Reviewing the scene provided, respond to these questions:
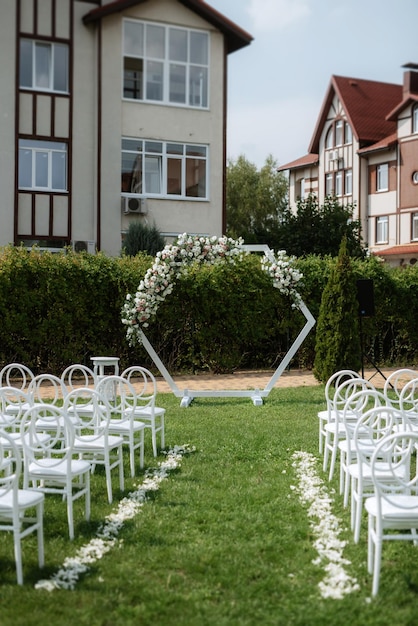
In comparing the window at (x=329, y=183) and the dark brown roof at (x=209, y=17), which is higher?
the dark brown roof at (x=209, y=17)

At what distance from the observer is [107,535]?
19.7ft

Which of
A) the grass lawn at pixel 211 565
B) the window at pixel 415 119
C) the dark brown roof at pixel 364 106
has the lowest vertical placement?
the grass lawn at pixel 211 565

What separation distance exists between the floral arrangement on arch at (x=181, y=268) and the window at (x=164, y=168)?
11330 millimetres

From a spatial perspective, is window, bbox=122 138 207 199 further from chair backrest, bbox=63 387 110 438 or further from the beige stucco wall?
chair backrest, bbox=63 387 110 438

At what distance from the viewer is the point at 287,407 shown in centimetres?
1281

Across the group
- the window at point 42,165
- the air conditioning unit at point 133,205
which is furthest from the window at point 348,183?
the window at point 42,165

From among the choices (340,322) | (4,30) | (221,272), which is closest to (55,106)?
(4,30)

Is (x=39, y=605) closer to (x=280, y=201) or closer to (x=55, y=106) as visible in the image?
(x=55, y=106)

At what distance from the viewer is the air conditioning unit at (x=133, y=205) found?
77.7 ft

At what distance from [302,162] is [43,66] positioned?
27.4 metres

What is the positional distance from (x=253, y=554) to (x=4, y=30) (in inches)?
801

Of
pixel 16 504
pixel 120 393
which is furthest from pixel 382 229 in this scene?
pixel 16 504

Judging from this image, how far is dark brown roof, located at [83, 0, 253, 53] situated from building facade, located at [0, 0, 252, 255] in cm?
4

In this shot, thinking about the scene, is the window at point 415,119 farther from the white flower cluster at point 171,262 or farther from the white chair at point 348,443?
the white chair at point 348,443
